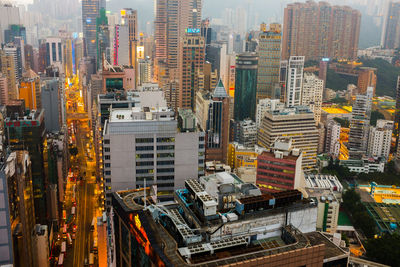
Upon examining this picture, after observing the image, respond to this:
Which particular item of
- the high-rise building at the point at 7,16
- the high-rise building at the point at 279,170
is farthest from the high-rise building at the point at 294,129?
the high-rise building at the point at 7,16

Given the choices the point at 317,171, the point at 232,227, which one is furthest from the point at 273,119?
the point at 232,227

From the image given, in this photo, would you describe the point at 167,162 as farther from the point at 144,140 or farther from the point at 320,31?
the point at 320,31

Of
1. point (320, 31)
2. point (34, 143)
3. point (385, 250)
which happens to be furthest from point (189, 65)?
point (320, 31)

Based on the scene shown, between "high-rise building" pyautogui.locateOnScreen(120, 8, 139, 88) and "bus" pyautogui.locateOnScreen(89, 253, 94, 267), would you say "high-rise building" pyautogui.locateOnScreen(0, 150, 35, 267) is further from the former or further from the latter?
"high-rise building" pyautogui.locateOnScreen(120, 8, 139, 88)

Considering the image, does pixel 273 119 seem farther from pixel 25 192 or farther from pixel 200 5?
pixel 200 5

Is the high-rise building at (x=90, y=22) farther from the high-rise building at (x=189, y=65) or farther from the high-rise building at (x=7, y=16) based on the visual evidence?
the high-rise building at (x=189, y=65)
